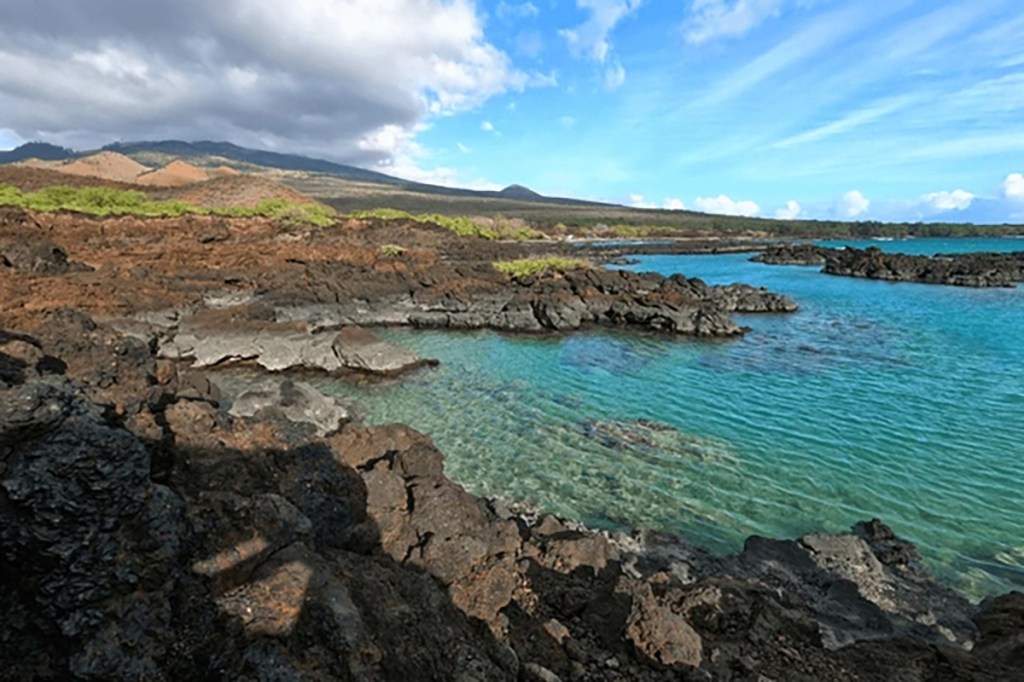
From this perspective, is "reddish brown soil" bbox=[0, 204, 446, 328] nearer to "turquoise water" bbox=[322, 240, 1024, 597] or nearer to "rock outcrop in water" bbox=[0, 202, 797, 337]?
"rock outcrop in water" bbox=[0, 202, 797, 337]

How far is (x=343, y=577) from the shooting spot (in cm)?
424

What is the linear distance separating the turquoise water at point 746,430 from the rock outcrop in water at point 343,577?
61.3 inches

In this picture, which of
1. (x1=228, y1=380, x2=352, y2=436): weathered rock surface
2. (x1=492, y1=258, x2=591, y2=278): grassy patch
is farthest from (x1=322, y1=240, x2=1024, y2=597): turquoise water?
(x1=492, y1=258, x2=591, y2=278): grassy patch

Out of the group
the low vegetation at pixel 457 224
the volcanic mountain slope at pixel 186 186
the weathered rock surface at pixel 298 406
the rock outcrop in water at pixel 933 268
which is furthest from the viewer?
the low vegetation at pixel 457 224

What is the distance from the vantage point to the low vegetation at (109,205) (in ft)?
133

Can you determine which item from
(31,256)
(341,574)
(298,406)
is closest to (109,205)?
(31,256)

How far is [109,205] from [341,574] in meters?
54.7

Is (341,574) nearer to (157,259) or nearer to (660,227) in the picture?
(157,259)

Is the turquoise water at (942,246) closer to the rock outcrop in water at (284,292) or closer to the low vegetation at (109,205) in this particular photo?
the rock outcrop in water at (284,292)

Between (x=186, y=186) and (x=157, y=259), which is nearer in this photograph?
(x=157, y=259)

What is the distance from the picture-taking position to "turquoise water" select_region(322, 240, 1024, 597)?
981 cm

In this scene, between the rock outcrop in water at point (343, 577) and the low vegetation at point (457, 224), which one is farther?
the low vegetation at point (457, 224)

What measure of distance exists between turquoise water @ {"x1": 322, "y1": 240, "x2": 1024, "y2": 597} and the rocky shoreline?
1315mm

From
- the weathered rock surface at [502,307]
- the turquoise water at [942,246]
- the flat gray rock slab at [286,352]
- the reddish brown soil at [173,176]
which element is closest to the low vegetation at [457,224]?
the reddish brown soil at [173,176]
